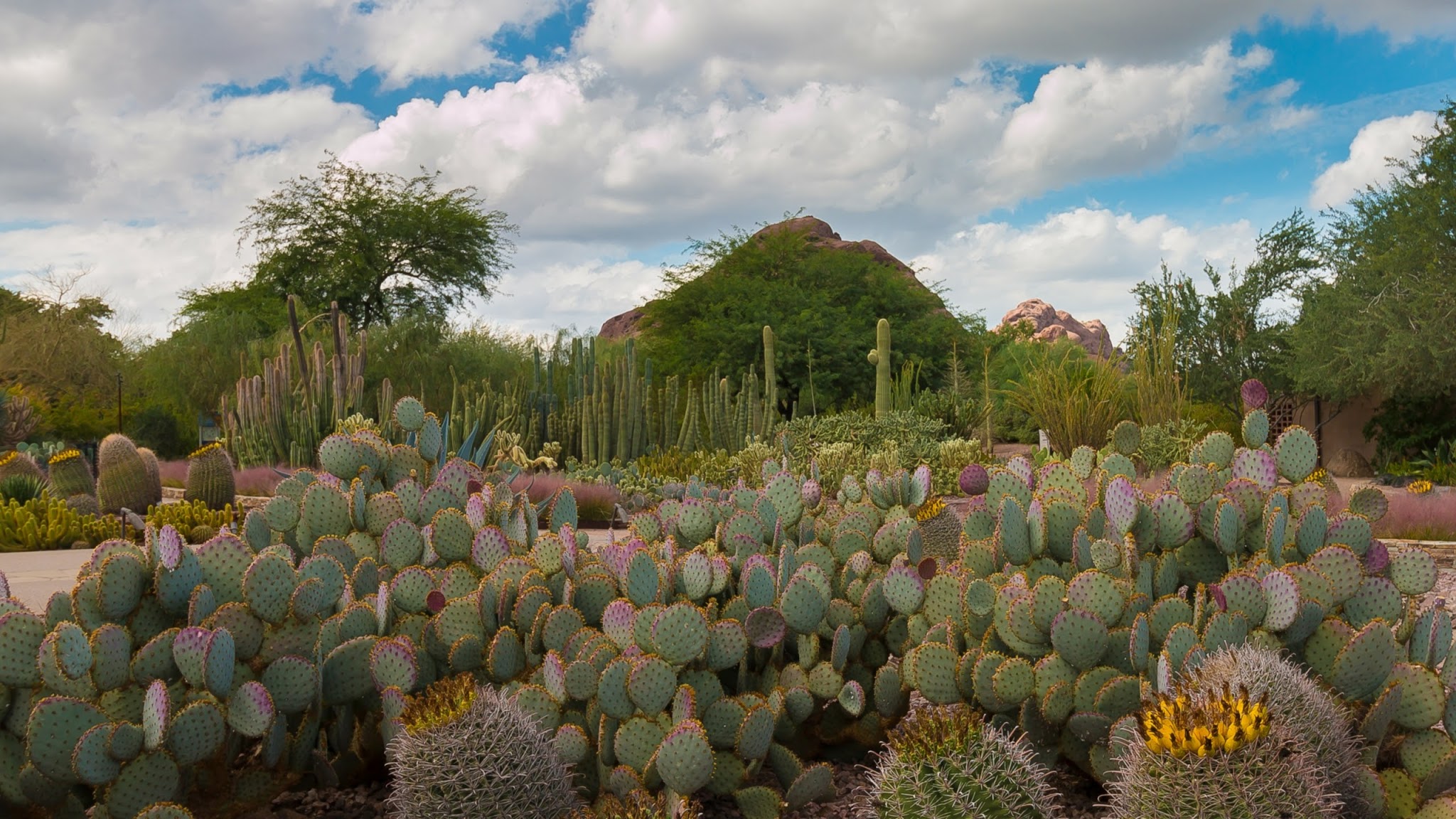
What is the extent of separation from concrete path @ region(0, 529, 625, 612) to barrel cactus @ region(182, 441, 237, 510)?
1.91m

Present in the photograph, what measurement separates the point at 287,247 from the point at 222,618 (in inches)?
1335

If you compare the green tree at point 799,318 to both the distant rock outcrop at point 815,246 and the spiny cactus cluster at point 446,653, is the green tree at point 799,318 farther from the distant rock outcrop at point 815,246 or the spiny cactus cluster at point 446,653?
the spiny cactus cluster at point 446,653

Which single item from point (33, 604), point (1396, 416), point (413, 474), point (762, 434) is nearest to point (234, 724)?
point (413, 474)

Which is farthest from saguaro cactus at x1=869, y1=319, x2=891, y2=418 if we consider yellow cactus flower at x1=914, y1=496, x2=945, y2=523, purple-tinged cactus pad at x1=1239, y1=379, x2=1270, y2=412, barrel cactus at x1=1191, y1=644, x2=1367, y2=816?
barrel cactus at x1=1191, y1=644, x2=1367, y2=816

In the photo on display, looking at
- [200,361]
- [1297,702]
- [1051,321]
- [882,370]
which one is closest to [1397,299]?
[882,370]

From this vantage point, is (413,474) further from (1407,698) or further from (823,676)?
(1407,698)

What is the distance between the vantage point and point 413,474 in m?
3.89

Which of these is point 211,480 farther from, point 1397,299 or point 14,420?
point 1397,299

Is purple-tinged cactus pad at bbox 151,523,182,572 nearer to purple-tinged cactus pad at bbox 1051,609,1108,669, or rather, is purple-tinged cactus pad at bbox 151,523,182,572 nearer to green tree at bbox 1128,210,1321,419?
purple-tinged cactus pad at bbox 1051,609,1108,669

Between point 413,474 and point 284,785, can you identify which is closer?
point 284,785

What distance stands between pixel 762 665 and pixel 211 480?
8.48 m

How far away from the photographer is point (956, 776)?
7.14 feet

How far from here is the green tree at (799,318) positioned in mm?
21781

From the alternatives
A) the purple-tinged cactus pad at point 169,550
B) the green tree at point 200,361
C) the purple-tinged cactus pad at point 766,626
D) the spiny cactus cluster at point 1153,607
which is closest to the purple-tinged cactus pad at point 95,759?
the purple-tinged cactus pad at point 169,550
